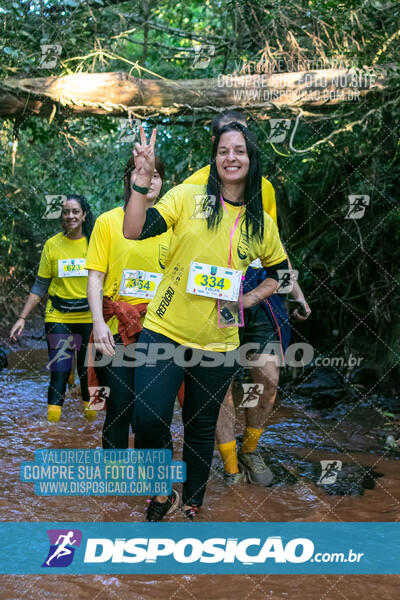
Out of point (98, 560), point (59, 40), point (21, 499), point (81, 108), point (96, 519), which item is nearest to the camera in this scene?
point (98, 560)

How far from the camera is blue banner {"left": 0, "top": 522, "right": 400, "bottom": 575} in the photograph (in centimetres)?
281

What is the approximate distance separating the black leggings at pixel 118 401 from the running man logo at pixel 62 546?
64 cm

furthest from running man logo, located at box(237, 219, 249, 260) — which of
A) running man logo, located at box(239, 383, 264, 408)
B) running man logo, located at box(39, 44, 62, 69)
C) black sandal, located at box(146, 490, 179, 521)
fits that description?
running man logo, located at box(39, 44, 62, 69)

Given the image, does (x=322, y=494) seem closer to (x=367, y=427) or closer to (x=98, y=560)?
(x=98, y=560)

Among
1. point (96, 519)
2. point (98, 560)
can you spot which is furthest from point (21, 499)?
point (98, 560)

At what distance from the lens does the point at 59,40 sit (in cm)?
659

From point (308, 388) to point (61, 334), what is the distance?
318 centimetres

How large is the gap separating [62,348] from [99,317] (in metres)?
1.62

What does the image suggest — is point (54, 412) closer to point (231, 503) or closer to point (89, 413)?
point (89, 413)

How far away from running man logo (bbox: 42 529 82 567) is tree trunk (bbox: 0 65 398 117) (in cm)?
396

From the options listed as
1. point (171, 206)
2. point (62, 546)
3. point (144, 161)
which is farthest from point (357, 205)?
point (62, 546)

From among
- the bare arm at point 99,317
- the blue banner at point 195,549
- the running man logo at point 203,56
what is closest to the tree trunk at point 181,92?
the running man logo at point 203,56

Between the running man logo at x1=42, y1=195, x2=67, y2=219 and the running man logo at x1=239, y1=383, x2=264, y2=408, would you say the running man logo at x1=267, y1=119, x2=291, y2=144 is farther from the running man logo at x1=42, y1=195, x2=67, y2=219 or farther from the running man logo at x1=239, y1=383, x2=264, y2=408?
the running man logo at x1=239, y1=383, x2=264, y2=408

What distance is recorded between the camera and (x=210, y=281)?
9.78ft
